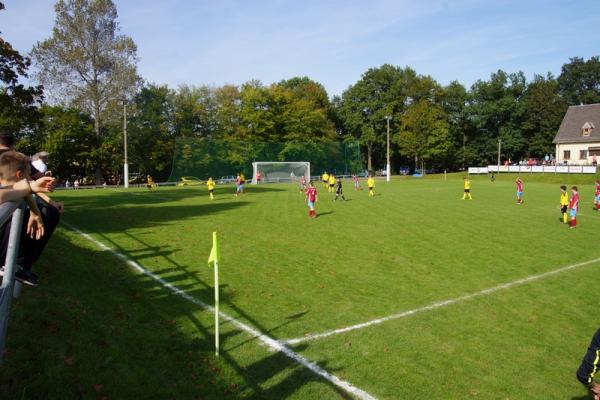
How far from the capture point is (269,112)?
69625 mm

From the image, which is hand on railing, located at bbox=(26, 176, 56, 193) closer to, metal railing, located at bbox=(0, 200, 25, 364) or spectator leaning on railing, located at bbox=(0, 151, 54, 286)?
spectator leaning on railing, located at bbox=(0, 151, 54, 286)

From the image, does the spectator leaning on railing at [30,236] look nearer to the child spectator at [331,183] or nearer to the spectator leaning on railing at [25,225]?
the spectator leaning on railing at [25,225]

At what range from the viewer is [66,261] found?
33.4 ft

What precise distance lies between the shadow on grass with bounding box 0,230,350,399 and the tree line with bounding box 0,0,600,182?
30.6 meters

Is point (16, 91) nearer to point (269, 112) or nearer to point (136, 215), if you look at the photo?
point (136, 215)

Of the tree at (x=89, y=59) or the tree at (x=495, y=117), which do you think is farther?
the tree at (x=495, y=117)

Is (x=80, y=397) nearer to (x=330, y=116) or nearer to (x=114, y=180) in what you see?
(x=114, y=180)

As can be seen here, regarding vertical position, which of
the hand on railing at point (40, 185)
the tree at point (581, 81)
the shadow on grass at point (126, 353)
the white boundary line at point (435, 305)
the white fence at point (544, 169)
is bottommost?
the white boundary line at point (435, 305)

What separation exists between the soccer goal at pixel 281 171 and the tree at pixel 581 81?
58.4 meters

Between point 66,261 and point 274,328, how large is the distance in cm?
556

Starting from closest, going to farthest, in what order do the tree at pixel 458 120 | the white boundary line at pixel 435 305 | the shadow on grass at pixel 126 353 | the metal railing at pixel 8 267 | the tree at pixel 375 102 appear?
the metal railing at pixel 8 267
the shadow on grass at pixel 126 353
the white boundary line at pixel 435 305
the tree at pixel 375 102
the tree at pixel 458 120

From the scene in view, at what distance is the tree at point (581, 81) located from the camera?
85.2 m

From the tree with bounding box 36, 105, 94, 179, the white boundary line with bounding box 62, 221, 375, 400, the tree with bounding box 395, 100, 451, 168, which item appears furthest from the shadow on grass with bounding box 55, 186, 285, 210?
the tree with bounding box 395, 100, 451, 168

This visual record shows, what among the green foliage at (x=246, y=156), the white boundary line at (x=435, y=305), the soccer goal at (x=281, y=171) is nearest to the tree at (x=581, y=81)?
the green foliage at (x=246, y=156)
